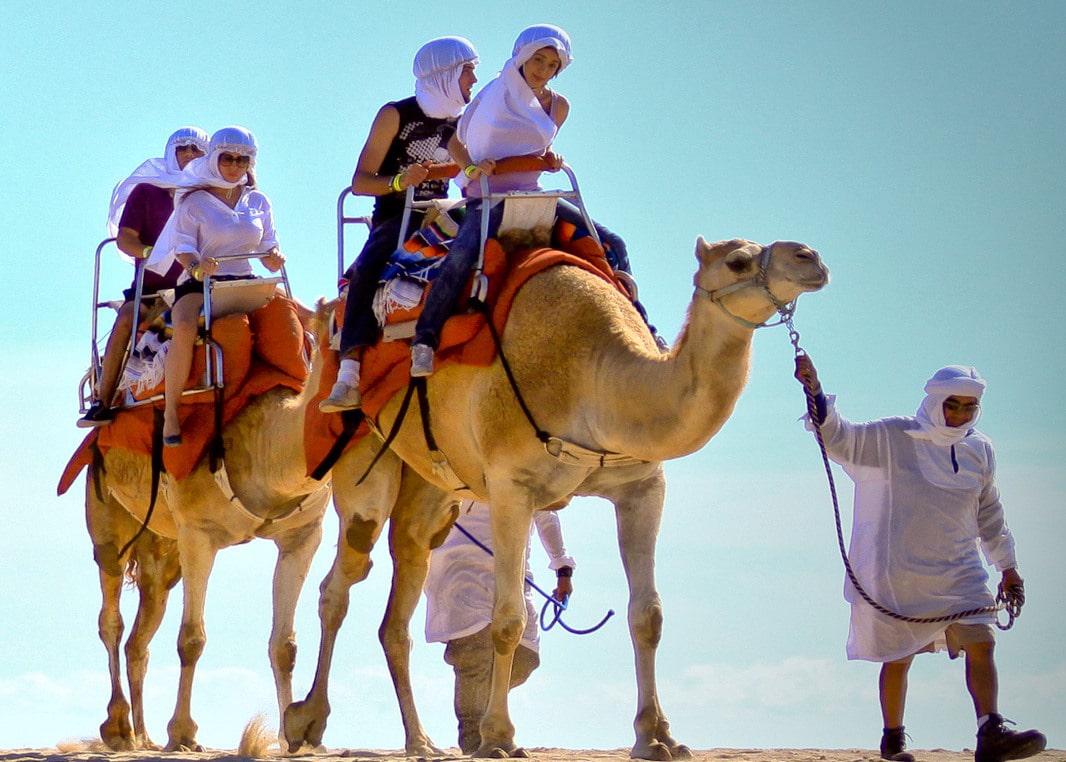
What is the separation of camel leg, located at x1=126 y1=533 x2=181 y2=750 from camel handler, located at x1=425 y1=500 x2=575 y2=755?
2.38 meters

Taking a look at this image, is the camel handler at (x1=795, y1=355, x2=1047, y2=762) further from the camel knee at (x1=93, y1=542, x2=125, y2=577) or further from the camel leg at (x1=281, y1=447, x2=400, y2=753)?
the camel knee at (x1=93, y1=542, x2=125, y2=577)

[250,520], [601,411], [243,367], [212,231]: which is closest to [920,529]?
[601,411]

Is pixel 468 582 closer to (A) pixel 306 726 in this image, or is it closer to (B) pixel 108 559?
(A) pixel 306 726

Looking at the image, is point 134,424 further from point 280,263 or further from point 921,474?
point 921,474

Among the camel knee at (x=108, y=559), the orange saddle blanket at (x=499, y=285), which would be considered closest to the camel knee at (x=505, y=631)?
the orange saddle blanket at (x=499, y=285)

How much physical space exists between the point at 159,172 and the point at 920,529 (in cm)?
712

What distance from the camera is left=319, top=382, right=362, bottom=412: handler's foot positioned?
13477 mm

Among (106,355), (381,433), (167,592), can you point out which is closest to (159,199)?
(106,355)

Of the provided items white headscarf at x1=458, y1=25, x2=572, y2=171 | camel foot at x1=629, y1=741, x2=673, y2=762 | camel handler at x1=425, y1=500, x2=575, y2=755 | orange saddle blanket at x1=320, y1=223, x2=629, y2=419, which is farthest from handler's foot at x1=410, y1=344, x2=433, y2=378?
camel handler at x1=425, y1=500, x2=575, y2=755

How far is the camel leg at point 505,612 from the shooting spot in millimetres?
12117

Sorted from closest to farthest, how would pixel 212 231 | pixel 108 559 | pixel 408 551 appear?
pixel 408 551, pixel 212 231, pixel 108 559

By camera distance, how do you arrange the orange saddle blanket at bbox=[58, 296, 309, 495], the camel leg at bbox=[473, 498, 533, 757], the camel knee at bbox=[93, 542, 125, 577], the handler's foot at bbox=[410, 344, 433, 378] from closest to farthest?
the camel leg at bbox=[473, 498, 533, 757], the handler's foot at bbox=[410, 344, 433, 378], the orange saddle blanket at bbox=[58, 296, 309, 495], the camel knee at bbox=[93, 542, 125, 577]

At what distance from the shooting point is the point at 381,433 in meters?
13.9

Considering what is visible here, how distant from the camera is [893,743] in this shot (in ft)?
42.0
